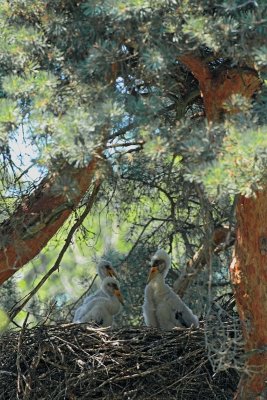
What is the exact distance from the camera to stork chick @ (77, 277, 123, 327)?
933 centimetres

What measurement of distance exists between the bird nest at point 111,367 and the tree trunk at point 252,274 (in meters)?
1.25

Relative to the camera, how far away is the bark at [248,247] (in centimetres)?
670

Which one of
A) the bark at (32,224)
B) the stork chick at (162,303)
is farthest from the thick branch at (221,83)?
the stork chick at (162,303)

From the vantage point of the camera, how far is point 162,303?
30.0ft

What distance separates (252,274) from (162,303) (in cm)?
246

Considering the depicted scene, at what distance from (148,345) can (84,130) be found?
10.7ft

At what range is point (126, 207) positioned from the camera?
928cm

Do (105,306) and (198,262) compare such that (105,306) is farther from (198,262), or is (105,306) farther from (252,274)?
(252,274)

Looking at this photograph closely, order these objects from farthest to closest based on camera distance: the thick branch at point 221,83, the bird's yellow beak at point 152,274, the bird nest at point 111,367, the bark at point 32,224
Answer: the bird's yellow beak at point 152,274, the bird nest at point 111,367, the bark at point 32,224, the thick branch at point 221,83

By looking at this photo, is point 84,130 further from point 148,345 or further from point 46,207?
point 148,345

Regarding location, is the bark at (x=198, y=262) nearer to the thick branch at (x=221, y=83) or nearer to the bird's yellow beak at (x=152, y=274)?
the bird's yellow beak at (x=152, y=274)

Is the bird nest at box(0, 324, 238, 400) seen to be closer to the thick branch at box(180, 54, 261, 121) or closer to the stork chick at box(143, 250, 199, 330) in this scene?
the stork chick at box(143, 250, 199, 330)

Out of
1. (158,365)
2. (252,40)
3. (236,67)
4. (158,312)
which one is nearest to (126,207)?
(158,312)

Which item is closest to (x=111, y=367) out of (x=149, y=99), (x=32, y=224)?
(x=32, y=224)
